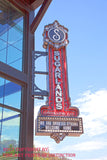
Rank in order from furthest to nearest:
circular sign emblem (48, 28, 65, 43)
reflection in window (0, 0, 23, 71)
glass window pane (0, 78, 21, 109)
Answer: circular sign emblem (48, 28, 65, 43) → reflection in window (0, 0, 23, 71) → glass window pane (0, 78, 21, 109)

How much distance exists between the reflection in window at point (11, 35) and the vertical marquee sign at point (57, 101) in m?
3.19

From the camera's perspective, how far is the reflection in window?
12.1 m

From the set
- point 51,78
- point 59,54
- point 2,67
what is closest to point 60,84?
point 51,78

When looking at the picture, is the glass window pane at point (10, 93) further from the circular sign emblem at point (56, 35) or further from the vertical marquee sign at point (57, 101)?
the circular sign emblem at point (56, 35)

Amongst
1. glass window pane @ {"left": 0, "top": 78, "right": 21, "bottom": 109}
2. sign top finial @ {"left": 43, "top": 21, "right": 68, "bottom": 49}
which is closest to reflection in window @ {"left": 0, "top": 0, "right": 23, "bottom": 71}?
glass window pane @ {"left": 0, "top": 78, "right": 21, "bottom": 109}

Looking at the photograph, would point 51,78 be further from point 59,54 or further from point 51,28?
point 51,28

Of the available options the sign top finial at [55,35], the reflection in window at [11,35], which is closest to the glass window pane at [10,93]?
the reflection in window at [11,35]

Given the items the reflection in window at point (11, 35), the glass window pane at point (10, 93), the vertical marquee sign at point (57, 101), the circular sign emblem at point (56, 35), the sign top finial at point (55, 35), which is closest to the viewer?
the glass window pane at point (10, 93)

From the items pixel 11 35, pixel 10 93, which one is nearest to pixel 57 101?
pixel 10 93

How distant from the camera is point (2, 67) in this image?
11.2m

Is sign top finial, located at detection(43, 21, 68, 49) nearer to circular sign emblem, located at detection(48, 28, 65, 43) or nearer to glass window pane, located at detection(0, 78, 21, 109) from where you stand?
circular sign emblem, located at detection(48, 28, 65, 43)

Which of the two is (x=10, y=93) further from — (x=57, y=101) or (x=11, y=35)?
(x=57, y=101)

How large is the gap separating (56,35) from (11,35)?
572cm

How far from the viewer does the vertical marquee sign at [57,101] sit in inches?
522
